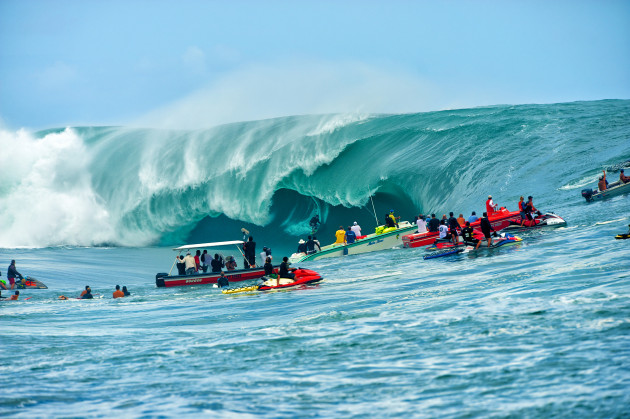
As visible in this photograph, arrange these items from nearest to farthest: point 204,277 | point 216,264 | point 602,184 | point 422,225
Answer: point 204,277
point 216,264
point 602,184
point 422,225

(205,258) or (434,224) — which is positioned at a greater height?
(205,258)

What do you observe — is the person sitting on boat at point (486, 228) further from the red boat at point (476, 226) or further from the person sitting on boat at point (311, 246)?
the person sitting on boat at point (311, 246)

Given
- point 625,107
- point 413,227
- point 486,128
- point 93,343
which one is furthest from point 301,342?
point 625,107

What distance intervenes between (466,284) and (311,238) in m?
15.6

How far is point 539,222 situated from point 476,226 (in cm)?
230

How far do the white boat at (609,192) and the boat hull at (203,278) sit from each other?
14.3 metres

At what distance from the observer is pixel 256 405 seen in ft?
31.8

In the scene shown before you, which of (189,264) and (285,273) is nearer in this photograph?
(285,273)

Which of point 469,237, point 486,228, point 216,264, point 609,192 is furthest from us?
point 609,192

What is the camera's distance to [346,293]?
18.7 m

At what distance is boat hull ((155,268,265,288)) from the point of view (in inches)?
1047

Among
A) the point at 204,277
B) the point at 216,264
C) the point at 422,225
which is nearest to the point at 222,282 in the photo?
the point at 204,277

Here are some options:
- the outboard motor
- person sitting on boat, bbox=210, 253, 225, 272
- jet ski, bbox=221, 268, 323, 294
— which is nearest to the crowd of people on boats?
the outboard motor

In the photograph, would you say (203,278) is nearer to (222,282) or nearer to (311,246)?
(222,282)
